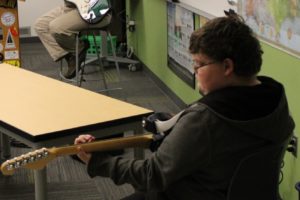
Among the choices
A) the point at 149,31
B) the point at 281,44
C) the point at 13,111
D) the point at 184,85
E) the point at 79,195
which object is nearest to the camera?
the point at 13,111

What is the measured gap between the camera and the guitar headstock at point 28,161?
4.66ft

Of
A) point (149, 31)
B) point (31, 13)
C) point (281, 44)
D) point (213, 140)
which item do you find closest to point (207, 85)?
point (213, 140)

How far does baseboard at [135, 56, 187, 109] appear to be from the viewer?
4230 millimetres

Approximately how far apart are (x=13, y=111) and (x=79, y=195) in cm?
95

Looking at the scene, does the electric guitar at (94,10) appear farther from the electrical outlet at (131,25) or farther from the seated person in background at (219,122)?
the seated person in background at (219,122)

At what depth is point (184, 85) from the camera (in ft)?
13.4

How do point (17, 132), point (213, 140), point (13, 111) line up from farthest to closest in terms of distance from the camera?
point (13, 111) < point (17, 132) < point (213, 140)

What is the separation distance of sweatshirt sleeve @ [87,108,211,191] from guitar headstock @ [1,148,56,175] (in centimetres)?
21

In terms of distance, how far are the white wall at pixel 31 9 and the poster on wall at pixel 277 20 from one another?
14.1 ft

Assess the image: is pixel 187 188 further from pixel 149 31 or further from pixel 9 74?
pixel 149 31

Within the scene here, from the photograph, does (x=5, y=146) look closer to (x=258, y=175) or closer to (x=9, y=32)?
(x=9, y=32)

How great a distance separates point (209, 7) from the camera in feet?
10.8

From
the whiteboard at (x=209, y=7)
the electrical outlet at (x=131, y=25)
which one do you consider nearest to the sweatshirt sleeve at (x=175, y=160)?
the whiteboard at (x=209, y=7)

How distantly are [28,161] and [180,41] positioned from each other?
275 cm
